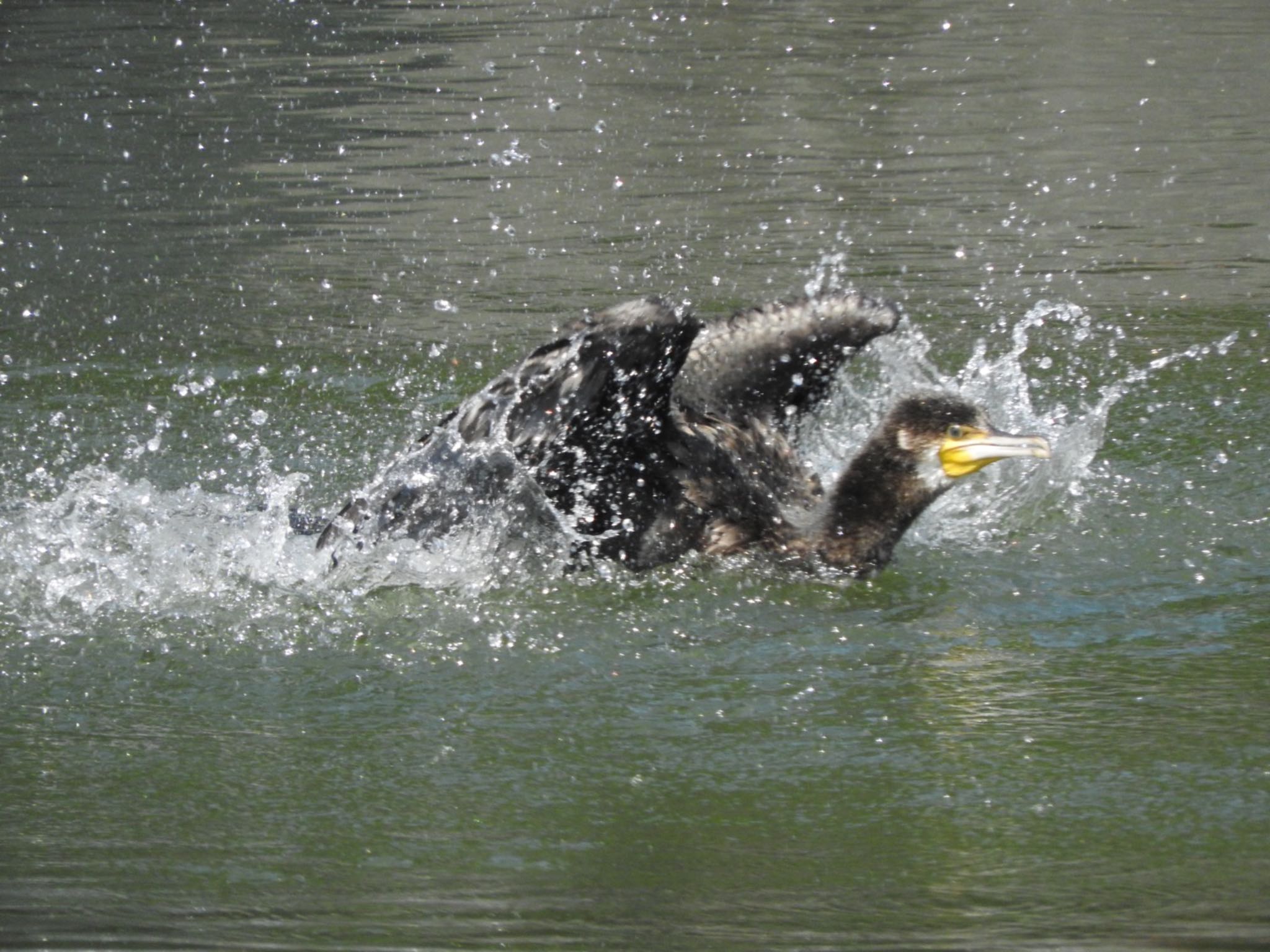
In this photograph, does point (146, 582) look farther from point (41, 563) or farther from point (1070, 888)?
point (1070, 888)

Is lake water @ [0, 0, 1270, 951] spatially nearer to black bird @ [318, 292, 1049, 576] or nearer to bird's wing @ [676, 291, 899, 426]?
black bird @ [318, 292, 1049, 576]

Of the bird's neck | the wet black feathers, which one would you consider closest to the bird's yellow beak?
the bird's neck

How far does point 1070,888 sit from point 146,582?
323 cm

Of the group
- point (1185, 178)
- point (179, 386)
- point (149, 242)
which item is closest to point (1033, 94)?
point (1185, 178)

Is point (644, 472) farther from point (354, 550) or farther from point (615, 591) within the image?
point (354, 550)

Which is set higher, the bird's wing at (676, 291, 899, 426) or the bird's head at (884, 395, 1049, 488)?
the bird's wing at (676, 291, 899, 426)

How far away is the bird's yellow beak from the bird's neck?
0.12 m

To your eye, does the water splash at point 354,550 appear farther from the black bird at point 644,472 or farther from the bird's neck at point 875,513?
the bird's neck at point 875,513

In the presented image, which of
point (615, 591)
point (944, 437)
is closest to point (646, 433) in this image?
point (615, 591)

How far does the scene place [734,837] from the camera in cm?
420

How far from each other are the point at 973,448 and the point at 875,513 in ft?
1.28

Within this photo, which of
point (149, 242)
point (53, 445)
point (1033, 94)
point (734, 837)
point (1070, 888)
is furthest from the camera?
point (1033, 94)

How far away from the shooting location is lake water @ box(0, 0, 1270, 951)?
13.2 feet

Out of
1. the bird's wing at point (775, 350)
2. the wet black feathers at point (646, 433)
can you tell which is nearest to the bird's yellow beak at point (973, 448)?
the wet black feathers at point (646, 433)
